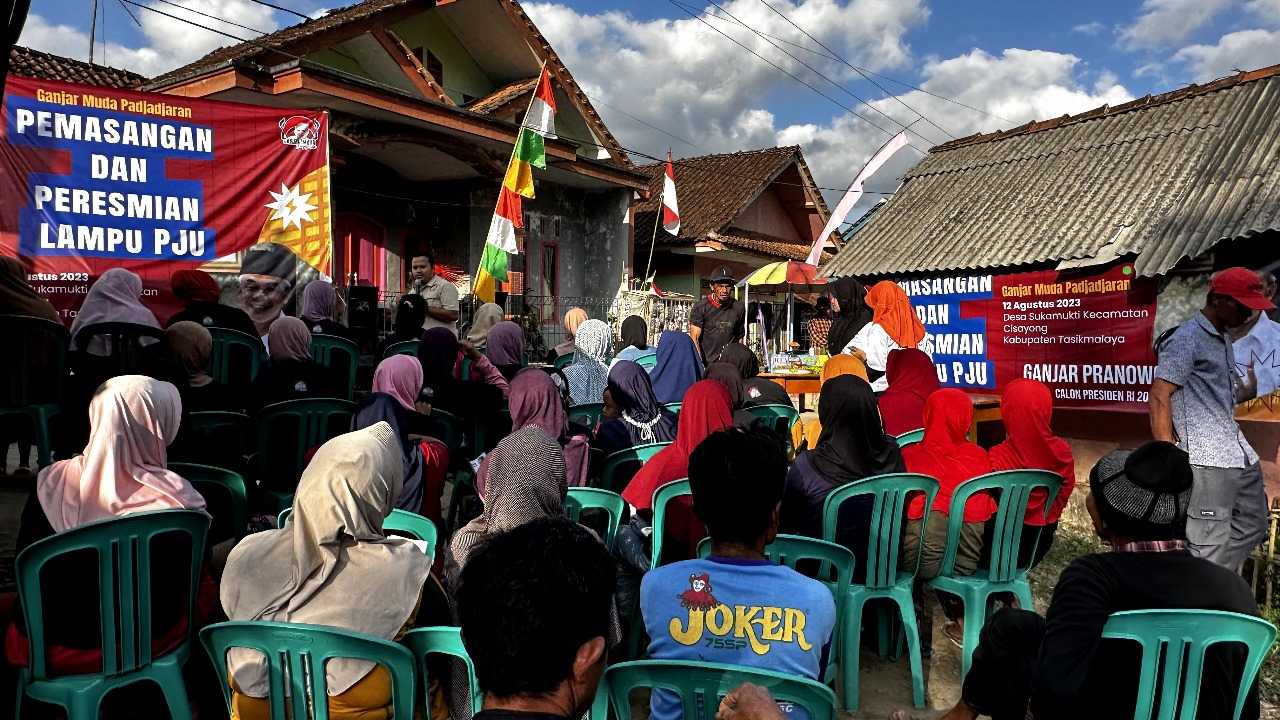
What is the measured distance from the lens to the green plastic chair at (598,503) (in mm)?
3387

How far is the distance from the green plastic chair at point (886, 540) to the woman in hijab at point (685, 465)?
565 mm

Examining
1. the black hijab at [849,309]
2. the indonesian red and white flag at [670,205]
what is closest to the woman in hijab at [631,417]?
the black hijab at [849,309]

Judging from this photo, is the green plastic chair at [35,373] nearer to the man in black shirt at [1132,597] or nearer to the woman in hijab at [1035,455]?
the man in black shirt at [1132,597]

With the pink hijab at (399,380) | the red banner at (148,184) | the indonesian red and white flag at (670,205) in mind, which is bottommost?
the pink hijab at (399,380)

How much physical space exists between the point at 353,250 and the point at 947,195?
337 inches

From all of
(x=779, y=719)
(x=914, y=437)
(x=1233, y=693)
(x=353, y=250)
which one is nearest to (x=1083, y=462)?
(x=914, y=437)

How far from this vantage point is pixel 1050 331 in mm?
7430

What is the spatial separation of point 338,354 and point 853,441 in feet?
13.0

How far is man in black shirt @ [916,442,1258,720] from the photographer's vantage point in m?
1.87

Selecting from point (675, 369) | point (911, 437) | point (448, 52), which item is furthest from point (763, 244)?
point (911, 437)

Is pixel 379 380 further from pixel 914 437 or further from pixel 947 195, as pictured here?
pixel 947 195

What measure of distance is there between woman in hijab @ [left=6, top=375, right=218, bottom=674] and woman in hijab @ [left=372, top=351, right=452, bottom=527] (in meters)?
0.98

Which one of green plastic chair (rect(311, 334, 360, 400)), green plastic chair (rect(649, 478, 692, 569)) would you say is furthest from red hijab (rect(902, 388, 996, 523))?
green plastic chair (rect(311, 334, 360, 400))

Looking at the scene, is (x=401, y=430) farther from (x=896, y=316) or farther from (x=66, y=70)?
(x=66, y=70)
